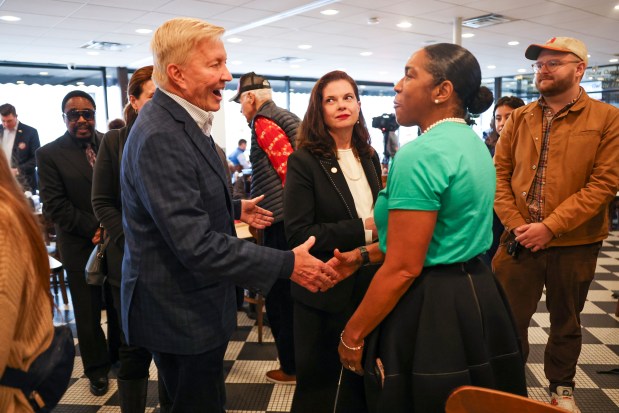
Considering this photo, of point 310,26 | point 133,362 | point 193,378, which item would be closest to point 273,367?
point 133,362

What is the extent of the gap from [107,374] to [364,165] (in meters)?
1.90

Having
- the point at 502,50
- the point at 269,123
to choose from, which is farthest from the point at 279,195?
the point at 502,50

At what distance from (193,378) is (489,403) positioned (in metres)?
0.88

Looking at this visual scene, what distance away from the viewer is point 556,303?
7.48 feet

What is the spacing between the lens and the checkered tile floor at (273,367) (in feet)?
8.23

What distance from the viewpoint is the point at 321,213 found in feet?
6.13

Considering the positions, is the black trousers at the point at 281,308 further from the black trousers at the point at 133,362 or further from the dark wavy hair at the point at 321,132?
the black trousers at the point at 133,362

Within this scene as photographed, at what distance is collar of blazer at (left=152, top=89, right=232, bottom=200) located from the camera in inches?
53.7

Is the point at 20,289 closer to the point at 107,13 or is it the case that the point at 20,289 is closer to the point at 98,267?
the point at 98,267

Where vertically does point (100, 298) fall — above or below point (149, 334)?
below

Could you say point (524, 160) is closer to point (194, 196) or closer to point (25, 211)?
point (194, 196)

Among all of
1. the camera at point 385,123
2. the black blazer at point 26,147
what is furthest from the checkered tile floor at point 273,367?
the camera at point 385,123

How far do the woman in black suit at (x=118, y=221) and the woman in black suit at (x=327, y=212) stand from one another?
0.68 metres

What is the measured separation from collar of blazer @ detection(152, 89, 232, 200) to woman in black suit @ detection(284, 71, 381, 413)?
50cm
